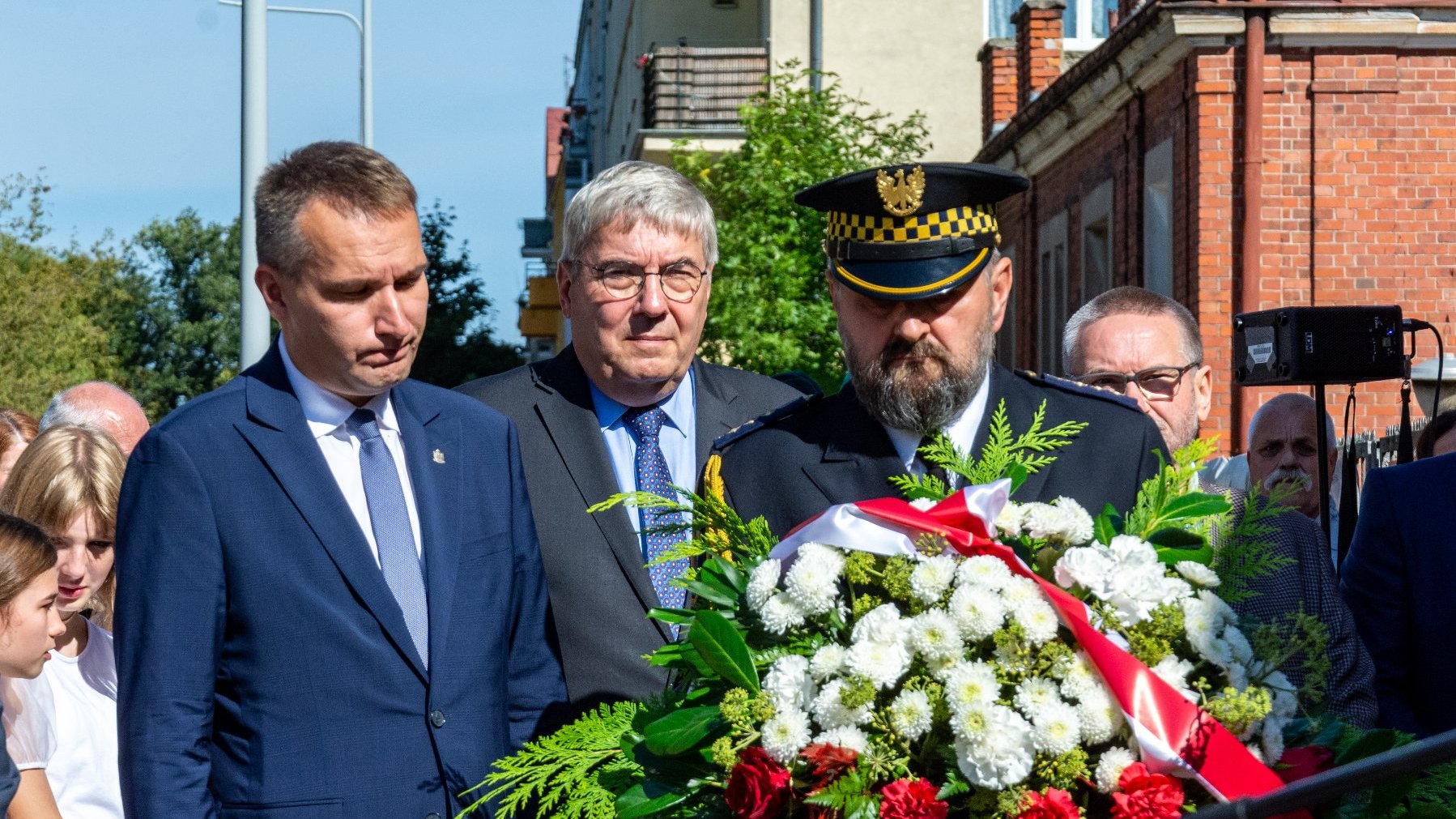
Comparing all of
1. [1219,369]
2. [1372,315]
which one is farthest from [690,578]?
[1219,369]

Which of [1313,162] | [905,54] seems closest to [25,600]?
[1313,162]

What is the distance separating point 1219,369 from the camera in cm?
1359

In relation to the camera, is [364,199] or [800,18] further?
[800,18]

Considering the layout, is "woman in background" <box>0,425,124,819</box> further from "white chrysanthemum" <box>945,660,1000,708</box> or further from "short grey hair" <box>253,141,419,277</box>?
"white chrysanthemum" <box>945,660,1000,708</box>

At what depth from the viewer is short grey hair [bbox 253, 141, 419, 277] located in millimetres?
3230

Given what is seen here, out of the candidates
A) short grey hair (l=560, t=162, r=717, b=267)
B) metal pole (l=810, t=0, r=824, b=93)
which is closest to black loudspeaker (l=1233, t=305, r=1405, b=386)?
short grey hair (l=560, t=162, r=717, b=267)

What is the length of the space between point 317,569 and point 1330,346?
469 centimetres

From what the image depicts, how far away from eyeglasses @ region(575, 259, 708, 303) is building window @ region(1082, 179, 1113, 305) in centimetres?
1299

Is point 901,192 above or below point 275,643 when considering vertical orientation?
above

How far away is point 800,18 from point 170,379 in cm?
4160

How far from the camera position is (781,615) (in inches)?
95.3

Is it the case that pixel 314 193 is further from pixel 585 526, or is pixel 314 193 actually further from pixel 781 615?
pixel 781 615

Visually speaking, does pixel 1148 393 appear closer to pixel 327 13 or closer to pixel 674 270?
pixel 674 270

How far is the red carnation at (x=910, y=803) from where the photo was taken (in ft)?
7.25
